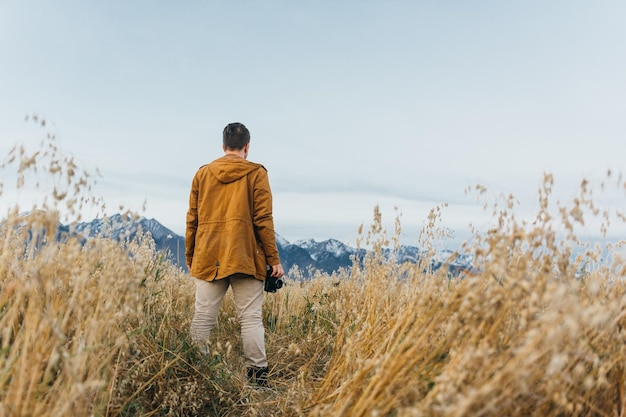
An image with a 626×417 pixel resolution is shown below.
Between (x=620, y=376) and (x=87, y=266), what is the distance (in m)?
2.20

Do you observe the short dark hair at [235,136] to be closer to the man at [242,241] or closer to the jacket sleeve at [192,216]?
the man at [242,241]

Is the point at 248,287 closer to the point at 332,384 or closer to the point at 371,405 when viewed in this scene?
the point at 332,384

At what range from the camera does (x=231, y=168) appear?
392 centimetres

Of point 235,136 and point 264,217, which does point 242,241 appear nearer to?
point 264,217

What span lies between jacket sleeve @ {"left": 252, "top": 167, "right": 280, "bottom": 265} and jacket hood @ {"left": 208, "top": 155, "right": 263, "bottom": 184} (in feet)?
0.33

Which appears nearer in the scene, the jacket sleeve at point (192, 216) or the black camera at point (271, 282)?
the black camera at point (271, 282)

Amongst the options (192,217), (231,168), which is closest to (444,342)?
(231,168)

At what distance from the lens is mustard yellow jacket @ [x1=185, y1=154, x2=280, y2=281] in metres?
3.82

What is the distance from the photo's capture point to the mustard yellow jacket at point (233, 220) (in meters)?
3.82

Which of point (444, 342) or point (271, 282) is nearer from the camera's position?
point (444, 342)

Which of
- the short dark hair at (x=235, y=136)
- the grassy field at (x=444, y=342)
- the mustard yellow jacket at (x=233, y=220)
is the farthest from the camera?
the short dark hair at (x=235, y=136)

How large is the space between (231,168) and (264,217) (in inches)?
19.6

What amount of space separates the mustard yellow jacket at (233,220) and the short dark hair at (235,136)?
10 centimetres

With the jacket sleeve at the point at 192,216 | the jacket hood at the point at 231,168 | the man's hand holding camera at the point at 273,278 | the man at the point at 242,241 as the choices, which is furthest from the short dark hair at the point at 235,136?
the man's hand holding camera at the point at 273,278
